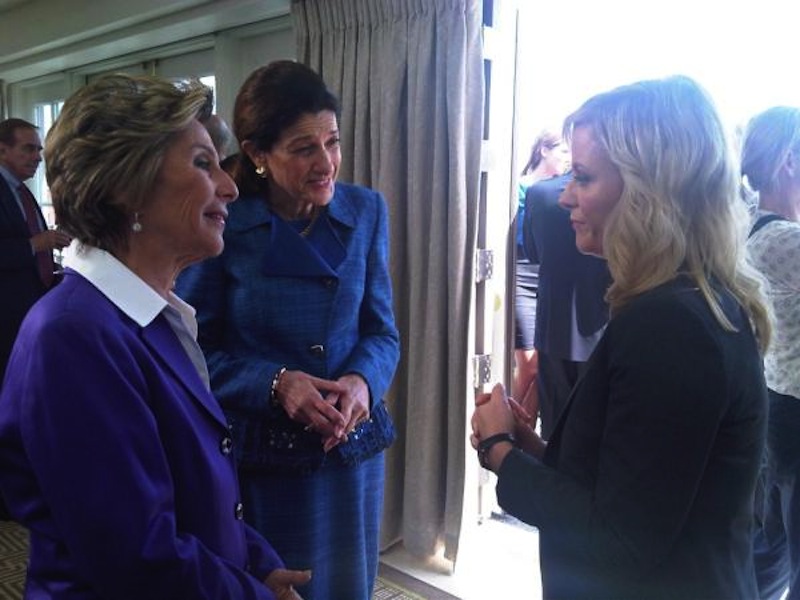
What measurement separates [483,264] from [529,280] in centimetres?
103

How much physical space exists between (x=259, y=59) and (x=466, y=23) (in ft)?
4.56

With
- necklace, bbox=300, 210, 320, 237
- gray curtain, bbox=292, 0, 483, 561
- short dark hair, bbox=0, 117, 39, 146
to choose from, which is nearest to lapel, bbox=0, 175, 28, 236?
short dark hair, bbox=0, 117, 39, 146

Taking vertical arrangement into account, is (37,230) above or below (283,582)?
above

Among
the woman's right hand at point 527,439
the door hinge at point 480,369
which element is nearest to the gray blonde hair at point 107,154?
the woman's right hand at point 527,439

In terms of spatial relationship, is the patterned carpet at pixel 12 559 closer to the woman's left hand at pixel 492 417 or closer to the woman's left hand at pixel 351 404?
the woman's left hand at pixel 351 404

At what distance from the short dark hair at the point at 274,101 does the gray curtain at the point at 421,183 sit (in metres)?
1.05

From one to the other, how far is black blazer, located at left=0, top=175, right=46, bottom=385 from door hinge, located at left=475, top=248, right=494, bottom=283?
1970 mm

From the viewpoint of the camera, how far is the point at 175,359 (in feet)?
3.08

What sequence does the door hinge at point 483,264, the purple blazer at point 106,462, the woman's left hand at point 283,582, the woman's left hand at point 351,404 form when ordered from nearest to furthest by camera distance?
the purple blazer at point 106,462
the woman's left hand at point 283,582
the woman's left hand at point 351,404
the door hinge at point 483,264

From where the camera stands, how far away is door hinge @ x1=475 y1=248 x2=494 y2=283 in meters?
2.51

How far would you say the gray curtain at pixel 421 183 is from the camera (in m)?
2.42

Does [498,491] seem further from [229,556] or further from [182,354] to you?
[182,354]

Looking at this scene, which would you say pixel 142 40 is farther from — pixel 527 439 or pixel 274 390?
pixel 527 439

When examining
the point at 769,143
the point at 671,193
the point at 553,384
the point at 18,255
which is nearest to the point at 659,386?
the point at 671,193
